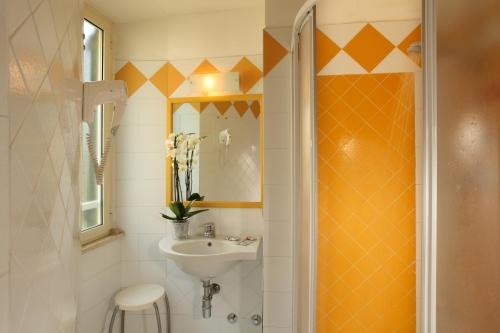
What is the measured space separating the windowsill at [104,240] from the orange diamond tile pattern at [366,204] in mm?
1322

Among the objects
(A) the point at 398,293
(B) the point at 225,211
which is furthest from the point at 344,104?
(B) the point at 225,211

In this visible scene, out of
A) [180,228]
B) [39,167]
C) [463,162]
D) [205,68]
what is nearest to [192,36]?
[205,68]

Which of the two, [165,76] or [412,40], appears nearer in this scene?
[412,40]

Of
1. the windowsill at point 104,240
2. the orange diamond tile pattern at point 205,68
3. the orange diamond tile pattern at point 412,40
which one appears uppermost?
the orange diamond tile pattern at point 205,68

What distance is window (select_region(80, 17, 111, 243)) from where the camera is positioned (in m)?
1.83

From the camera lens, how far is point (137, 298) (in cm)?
175

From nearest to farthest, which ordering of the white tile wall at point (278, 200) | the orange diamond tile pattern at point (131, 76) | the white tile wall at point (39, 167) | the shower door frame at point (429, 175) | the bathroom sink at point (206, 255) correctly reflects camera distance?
the white tile wall at point (39, 167)
the shower door frame at point (429, 175)
the white tile wall at point (278, 200)
the bathroom sink at point (206, 255)
the orange diamond tile pattern at point (131, 76)

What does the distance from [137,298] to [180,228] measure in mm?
450

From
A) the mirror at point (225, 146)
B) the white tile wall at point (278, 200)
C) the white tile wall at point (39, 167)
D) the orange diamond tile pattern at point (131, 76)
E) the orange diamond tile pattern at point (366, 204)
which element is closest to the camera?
the white tile wall at point (39, 167)

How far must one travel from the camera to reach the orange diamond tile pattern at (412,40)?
68 cm

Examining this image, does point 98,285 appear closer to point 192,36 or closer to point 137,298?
point 137,298

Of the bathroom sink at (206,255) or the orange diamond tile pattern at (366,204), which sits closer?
the orange diamond tile pattern at (366,204)

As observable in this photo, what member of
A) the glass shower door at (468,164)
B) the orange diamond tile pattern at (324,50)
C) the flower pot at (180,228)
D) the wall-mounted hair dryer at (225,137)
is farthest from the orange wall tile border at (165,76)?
the glass shower door at (468,164)

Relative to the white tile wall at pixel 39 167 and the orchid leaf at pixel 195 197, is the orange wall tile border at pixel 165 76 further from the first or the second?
the white tile wall at pixel 39 167
